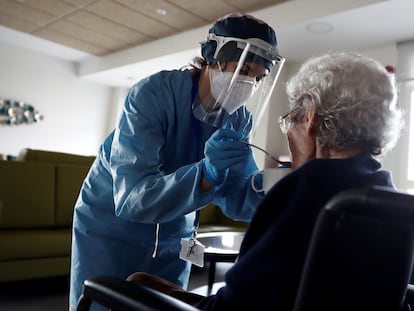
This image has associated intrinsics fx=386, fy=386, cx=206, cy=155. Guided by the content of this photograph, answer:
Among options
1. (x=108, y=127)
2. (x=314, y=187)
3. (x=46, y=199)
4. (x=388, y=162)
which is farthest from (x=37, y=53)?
(x=314, y=187)

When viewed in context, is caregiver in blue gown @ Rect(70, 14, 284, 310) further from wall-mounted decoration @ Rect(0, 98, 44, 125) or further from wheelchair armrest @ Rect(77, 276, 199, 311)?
wall-mounted decoration @ Rect(0, 98, 44, 125)

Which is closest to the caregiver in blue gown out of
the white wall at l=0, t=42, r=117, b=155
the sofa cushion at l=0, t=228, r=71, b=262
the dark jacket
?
the dark jacket

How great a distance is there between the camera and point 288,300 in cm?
60

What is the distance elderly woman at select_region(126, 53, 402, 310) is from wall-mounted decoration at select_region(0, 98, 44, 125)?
228 inches

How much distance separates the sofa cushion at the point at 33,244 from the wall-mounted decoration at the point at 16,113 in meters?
3.81

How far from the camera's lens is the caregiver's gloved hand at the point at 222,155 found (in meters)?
0.84

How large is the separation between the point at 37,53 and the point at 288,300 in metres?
6.35

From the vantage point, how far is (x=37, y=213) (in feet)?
8.74

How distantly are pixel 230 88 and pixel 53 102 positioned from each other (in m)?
5.86

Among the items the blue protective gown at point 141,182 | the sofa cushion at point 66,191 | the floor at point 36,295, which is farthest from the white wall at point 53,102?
the blue protective gown at point 141,182

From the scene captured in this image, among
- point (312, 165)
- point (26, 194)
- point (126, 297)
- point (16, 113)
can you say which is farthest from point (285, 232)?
point (16, 113)

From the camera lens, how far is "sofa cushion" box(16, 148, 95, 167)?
117 inches

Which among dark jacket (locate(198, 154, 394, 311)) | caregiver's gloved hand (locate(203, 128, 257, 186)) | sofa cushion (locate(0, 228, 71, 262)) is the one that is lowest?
sofa cushion (locate(0, 228, 71, 262))

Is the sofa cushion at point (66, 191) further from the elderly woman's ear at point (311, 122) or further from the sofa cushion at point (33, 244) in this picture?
the elderly woman's ear at point (311, 122)
